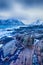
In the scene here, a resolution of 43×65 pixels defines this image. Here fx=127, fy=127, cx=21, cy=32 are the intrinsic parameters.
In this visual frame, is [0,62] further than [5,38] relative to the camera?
No

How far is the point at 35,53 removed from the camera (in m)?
2.16

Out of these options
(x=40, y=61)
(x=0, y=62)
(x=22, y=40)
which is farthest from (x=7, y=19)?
(x=40, y=61)

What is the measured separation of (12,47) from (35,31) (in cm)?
49

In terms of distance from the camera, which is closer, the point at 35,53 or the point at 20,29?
the point at 35,53

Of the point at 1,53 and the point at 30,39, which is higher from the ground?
the point at 30,39

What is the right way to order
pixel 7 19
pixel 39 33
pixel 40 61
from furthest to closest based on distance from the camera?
pixel 7 19, pixel 39 33, pixel 40 61

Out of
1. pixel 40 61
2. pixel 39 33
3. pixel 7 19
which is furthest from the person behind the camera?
pixel 7 19

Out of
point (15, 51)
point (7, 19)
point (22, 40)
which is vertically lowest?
point (15, 51)

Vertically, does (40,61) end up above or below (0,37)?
below

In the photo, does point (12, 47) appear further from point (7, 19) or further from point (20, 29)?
point (7, 19)

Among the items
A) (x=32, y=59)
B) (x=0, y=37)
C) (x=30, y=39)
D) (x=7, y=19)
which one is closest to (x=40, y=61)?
(x=32, y=59)

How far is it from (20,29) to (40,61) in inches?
26.5

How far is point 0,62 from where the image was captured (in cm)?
210

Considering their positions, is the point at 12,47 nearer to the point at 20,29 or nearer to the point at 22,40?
the point at 22,40
